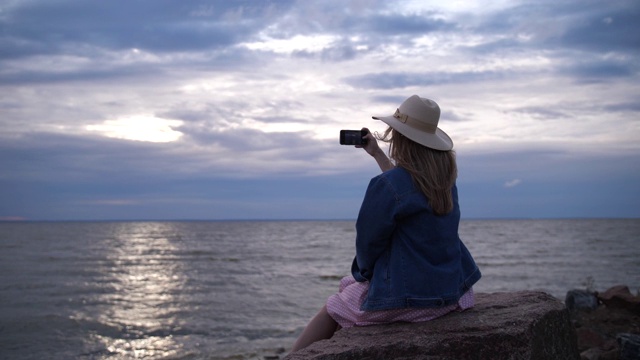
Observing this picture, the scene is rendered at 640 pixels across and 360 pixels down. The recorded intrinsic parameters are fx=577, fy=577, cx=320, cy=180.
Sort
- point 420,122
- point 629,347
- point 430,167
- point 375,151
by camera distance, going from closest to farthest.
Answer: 1. point 430,167
2. point 420,122
3. point 375,151
4. point 629,347

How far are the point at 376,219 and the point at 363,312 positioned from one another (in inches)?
29.3

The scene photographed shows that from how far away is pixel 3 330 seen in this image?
12.0 metres

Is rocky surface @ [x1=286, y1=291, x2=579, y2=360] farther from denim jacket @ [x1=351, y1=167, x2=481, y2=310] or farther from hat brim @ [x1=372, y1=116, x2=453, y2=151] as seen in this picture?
hat brim @ [x1=372, y1=116, x2=453, y2=151]

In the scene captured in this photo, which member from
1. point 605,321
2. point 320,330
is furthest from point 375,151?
point 605,321

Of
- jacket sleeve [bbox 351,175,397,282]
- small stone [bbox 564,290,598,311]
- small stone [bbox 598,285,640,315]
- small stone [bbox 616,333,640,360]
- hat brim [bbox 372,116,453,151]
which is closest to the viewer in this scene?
jacket sleeve [bbox 351,175,397,282]

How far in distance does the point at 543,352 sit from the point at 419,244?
4.06 feet

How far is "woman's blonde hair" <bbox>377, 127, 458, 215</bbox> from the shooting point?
384 cm

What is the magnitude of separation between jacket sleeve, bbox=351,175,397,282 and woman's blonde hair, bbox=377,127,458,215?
0.23 m

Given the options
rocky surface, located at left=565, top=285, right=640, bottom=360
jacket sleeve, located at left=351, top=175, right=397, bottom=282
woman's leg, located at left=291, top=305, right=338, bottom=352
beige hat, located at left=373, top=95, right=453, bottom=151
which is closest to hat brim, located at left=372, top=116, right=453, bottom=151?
beige hat, located at left=373, top=95, right=453, bottom=151

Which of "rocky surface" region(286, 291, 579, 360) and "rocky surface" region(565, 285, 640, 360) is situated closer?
"rocky surface" region(286, 291, 579, 360)

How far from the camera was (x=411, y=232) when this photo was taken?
383 cm

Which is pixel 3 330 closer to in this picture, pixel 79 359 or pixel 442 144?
pixel 79 359

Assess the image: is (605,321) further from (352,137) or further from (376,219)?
(376,219)

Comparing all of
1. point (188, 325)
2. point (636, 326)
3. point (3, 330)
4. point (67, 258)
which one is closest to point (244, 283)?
point (188, 325)
